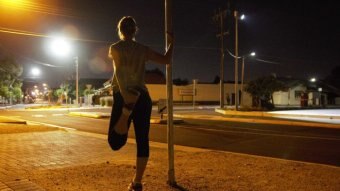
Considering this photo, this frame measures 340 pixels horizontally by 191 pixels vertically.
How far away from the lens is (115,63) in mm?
4453

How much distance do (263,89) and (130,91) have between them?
34.1 metres

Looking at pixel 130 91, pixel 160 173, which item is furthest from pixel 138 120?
pixel 160 173

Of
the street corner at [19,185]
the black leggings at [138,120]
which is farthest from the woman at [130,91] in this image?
the street corner at [19,185]

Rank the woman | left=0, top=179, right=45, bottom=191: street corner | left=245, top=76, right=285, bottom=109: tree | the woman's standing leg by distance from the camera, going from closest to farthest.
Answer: the woman, the woman's standing leg, left=0, top=179, right=45, bottom=191: street corner, left=245, top=76, right=285, bottom=109: tree

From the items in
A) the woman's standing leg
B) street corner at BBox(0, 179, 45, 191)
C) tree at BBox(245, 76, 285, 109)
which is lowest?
street corner at BBox(0, 179, 45, 191)

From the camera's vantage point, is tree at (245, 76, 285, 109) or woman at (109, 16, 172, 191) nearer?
woman at (109, 16, 172, 191)

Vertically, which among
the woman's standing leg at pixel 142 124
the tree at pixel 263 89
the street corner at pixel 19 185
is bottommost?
the street corner at pixel 19 185

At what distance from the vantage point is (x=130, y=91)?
4270mm

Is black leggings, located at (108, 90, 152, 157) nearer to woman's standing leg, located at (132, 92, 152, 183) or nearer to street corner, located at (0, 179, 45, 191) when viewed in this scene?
woman's standing leg, located at (132, 92, 152, 183)

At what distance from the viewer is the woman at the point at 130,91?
14.0ft

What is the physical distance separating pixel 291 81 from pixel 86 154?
5158cm

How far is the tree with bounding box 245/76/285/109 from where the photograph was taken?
121 feet

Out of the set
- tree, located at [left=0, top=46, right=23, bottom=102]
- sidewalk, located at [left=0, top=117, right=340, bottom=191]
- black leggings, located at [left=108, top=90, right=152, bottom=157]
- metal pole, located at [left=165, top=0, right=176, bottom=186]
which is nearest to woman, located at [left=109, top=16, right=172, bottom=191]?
black leggings, located at [left=108, top=90, right=152, bottom=157]

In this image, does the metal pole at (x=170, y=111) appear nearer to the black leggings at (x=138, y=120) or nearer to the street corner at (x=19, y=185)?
the black leggings at (x=138, y=120)
